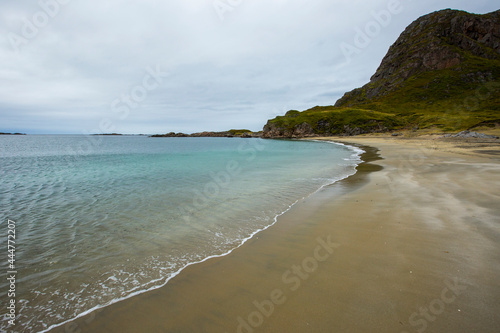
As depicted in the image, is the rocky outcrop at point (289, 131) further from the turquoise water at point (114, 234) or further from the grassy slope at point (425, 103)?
the turquoise water at point (114, 234)

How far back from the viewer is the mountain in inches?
4744

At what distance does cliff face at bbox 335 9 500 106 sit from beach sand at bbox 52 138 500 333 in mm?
210315

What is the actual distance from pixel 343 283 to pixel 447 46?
246110 mm

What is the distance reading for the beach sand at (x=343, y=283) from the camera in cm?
390

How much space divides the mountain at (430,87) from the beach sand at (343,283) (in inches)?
4331

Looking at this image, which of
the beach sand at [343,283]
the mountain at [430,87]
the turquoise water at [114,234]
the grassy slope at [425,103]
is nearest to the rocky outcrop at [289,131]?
the mountain at [430,87]

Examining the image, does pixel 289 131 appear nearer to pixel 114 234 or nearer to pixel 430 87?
pixel 430 87

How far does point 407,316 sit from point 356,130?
417 ft

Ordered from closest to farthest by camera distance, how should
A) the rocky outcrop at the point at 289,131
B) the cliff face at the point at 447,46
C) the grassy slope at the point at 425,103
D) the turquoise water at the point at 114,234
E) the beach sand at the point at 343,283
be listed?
the beach sand at the point at 343,283 < the turquoise water at the point at 114,234 < the grassy slope at the point at 425,103 < the rocky outcrop at the point at 289,131 < the cliff face at the point at 447,46

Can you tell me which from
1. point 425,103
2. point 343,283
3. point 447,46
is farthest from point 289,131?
point 343,283

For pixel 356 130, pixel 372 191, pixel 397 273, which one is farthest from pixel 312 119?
pixel 397 273

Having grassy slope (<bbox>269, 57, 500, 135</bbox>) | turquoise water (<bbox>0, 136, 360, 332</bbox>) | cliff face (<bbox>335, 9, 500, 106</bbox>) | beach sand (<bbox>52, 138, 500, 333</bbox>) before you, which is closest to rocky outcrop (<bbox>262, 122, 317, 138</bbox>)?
grassy slope (<bbox>269, 57, 500, 135</bbox>)

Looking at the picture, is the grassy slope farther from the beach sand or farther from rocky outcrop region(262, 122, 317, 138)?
the beach sand

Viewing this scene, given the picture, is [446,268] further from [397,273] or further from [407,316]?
[407,316]
